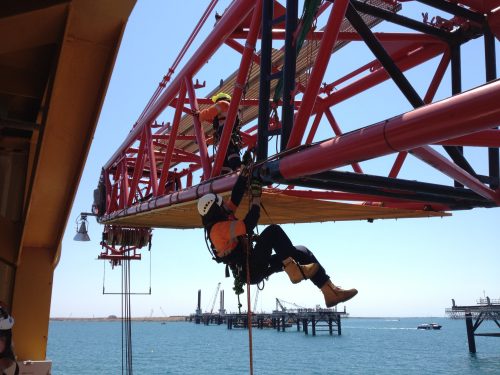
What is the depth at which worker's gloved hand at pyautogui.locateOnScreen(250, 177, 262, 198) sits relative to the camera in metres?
5.38

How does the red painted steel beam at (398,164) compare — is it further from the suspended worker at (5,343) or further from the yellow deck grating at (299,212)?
the suspended worker at (5,343)

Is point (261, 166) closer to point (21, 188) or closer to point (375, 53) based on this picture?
point (375, 53)

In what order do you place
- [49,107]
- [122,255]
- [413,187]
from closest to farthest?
[49,107] → [413,187] → [122,255]

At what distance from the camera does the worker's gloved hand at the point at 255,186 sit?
538 centimetres

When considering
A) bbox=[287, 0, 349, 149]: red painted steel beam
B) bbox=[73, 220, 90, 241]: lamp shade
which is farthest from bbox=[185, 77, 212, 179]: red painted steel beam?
bbox=[73, 220, 90, 241]: lamp shade

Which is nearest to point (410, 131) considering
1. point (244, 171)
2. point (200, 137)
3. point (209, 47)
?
point (244, 171)

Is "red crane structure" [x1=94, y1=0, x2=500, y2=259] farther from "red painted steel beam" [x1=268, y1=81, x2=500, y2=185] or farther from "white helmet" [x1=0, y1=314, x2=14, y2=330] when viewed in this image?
"white helmet" [x1=0, y1=314, x2=14, y2=330]

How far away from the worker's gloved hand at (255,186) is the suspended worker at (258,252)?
213mm

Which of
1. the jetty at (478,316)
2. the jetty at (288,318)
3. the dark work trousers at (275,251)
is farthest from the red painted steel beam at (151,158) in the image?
the jetty at (288,318)

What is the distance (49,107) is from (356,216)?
585 centimetres

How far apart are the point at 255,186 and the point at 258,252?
1.17 meters

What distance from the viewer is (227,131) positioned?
6508mm

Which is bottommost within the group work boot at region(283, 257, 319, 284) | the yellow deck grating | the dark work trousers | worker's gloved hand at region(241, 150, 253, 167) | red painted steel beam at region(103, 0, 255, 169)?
work boot at region(283, 257, 319, 284)

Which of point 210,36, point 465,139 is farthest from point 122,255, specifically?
point 465,139
